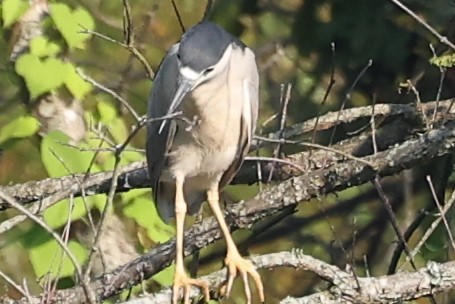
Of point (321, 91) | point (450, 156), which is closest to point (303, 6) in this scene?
point (321, 91)

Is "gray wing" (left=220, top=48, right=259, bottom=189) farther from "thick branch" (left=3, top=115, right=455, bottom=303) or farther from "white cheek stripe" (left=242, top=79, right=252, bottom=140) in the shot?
"thick branch" (left=3, top=115, right=455, bottom=303)

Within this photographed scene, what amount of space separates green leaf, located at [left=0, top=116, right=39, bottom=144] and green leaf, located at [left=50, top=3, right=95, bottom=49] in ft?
0.94

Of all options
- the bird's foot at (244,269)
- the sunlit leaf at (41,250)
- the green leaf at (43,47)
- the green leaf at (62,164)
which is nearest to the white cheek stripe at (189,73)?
the bird's foot at (244,269)

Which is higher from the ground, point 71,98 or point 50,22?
point 50,22

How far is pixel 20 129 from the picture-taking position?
351 centimetres

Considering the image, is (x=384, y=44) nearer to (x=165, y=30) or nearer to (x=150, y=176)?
(x=165, y=30)

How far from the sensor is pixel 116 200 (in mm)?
3543

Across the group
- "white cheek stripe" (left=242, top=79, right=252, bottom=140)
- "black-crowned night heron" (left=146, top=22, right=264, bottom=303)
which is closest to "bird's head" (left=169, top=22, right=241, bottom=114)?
"black-crowned night heron" (left=146, top=22, right=264, bottom=303)

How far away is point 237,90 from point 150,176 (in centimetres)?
35

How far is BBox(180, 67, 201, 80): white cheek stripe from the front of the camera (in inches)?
101

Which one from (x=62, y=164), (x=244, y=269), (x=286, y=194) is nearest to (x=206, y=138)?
(x=286, y=194)

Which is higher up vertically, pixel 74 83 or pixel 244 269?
pixel 74 83

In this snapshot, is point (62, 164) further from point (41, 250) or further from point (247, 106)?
point (247, 106)

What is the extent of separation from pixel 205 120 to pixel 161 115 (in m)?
0.13
